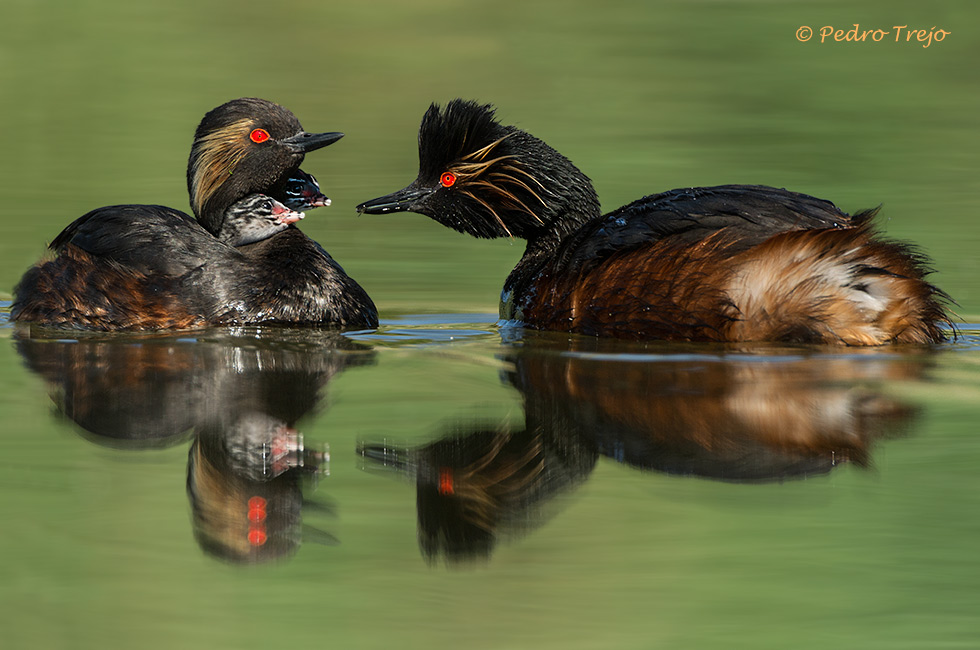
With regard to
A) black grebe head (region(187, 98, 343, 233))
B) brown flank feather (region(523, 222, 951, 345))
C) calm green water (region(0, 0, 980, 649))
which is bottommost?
calm green water (region(0, 0, 980, 649))

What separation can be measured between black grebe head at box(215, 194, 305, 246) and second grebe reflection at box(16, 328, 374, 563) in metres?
0.94

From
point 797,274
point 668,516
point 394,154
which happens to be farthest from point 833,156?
point 668,516

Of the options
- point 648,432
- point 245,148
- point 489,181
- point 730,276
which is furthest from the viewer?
point 489,181

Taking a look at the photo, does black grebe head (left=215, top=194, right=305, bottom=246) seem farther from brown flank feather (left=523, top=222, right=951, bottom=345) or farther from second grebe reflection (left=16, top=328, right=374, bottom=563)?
brown flank feather (left=523, top=222, right=951, bottom=345)

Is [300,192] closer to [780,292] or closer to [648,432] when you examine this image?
[780,292]

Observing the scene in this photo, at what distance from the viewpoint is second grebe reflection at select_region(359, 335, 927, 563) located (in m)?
4.36

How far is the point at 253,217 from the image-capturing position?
324 inches

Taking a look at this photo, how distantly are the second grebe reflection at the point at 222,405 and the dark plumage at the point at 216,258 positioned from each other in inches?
11.7

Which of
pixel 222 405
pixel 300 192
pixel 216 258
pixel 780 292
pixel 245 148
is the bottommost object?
pixel 222 405

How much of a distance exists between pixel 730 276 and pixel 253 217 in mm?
3054

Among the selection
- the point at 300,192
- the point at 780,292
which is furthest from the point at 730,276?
the point at 300,192

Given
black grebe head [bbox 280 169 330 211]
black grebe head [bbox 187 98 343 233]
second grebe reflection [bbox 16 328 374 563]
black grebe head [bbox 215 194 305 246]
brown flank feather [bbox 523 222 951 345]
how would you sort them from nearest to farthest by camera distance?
second grebe reflection [bbox 16 328 374 563], brown flank feather [bbox 523 222 951 345], black grebe head [bbox 187 98 343 233], black grebe head [bbox 215 194 305 246], black grebe head [bbox 280 169 330 211]

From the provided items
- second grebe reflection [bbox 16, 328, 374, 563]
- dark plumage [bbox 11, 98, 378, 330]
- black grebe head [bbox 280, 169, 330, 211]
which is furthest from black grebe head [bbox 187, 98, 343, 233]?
second grebe reflection [bbox 16, 328, 374, 563]

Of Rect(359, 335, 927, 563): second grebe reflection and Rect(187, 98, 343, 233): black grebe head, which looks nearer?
Rect(359, 335, 927, 563): second grebe reflection
